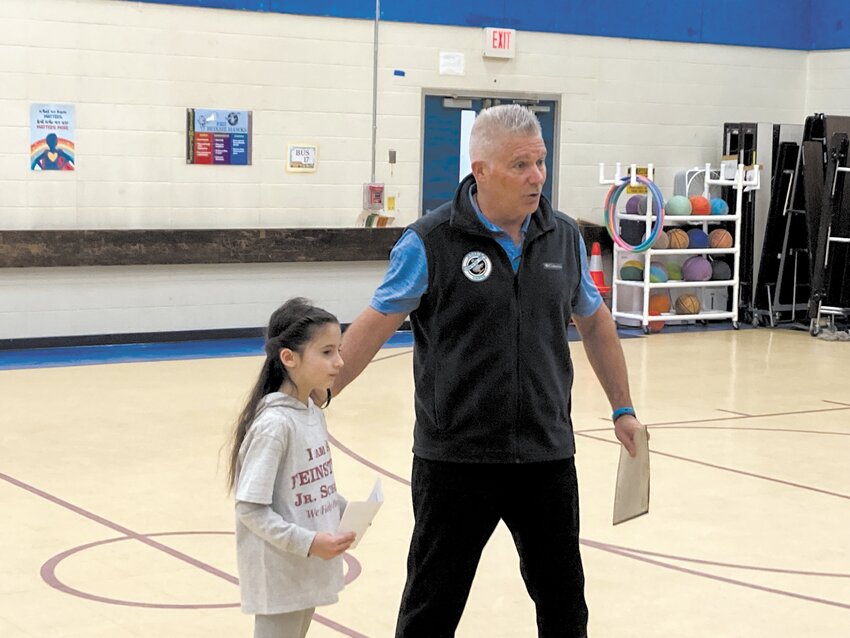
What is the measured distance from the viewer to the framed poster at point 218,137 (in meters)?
11.3

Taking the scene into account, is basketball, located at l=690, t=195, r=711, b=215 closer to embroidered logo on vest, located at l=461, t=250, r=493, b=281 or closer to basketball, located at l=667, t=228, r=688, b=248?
basketball, located at l=667, t=228, r=688, b=248

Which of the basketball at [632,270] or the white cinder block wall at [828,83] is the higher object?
the white cinder block wall at [828,83]

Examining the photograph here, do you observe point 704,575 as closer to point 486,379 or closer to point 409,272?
point 486,379

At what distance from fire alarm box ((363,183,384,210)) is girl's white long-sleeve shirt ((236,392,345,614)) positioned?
9.26 meters

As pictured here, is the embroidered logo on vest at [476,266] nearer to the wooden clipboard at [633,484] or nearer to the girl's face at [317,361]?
the girl's face at [317,361]

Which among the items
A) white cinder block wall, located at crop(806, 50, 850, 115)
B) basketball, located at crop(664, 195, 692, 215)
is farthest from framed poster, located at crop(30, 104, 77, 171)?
white cinder block wall, located at crop(806, 50, 850, 115)

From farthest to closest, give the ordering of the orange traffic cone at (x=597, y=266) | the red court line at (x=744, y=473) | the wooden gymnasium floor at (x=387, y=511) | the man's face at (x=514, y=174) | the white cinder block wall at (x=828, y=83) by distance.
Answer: the white cinder block wall at (x=828, y=83), the orange traffic cone at (x=597, y=266), the red court line at (x=744, y=473), the wooden gymnasium floor at (x=387, y=511), the man's face at (x=514, y=174)

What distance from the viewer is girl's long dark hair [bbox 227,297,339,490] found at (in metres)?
2.96

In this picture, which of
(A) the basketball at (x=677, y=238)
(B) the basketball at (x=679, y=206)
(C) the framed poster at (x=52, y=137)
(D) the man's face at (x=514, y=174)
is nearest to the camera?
(D) the man's face at (x=514, y=174)

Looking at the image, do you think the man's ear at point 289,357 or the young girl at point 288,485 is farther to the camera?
the man's ear at point 289,357

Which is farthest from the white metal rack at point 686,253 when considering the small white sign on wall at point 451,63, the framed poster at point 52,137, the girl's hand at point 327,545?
the girl's hand at point 327,545

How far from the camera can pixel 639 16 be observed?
1351cm

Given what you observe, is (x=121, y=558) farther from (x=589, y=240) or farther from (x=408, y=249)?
(x=589, y=240)

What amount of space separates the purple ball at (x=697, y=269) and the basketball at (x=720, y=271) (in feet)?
0.35
